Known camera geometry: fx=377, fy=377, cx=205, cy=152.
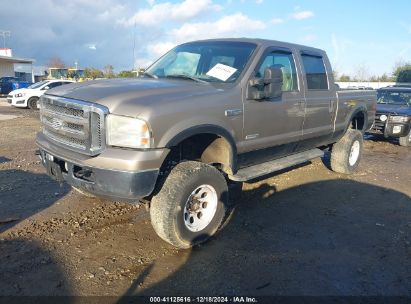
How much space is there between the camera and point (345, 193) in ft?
19.7

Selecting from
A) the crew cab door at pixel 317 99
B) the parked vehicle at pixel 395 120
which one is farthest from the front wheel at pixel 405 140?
the crew cab door at pixel 317 99

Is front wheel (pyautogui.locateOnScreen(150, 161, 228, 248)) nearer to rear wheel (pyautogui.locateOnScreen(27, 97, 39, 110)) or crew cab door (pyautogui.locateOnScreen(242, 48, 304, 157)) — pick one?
crew cab door (pyautogui.locateOnScreen(242, 48, 304, 157))

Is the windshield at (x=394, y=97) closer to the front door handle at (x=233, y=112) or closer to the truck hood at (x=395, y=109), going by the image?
the truck hood at (x=395, y=109)

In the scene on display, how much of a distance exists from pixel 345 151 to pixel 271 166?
104 inches

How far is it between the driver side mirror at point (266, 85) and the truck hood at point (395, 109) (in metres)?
7.82

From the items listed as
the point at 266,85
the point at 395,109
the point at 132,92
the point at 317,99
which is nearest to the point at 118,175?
the point at 132,92

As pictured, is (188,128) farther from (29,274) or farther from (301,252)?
(29,274)

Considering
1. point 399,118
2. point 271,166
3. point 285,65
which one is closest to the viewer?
point 271,166

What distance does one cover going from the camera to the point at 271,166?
16.2 ft

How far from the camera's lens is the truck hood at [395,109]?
10.7 m

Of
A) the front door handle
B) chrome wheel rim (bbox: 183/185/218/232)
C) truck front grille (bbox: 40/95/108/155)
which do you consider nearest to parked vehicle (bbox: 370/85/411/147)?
the front door handle

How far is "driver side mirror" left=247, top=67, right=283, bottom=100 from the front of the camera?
13.9 feet

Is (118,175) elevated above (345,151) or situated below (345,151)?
above

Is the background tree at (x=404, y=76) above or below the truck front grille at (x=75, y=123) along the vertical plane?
above
